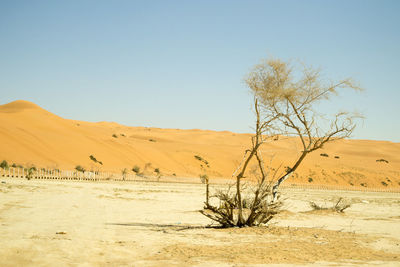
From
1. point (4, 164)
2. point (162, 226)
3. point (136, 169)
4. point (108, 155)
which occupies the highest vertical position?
point (108, 155)

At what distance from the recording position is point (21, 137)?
44125 mm

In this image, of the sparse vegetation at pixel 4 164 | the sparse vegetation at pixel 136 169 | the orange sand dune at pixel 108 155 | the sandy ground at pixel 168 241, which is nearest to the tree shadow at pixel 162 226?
the sandy ground at pixel 168 241

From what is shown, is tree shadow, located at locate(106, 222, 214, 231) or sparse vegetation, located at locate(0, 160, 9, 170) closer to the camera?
tree shadow, located at locate(106, 222, 214, 231)

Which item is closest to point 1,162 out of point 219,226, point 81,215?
point 81,215

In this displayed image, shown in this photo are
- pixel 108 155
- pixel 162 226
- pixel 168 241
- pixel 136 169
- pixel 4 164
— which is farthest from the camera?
pixel 108 155

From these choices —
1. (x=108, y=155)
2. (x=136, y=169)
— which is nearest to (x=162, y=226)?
(x=136, y=169)

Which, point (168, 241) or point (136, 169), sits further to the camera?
point (136, 169)

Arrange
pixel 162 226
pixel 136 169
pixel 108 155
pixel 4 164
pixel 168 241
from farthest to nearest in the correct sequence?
pixel 108 155 → pixel 136 169 → pixel 4 164 → pixel 162 226 → pixel 168 241

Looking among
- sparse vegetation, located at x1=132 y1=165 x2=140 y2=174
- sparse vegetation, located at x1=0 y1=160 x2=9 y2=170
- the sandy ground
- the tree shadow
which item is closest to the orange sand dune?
sparse vegetation, located at x1=132 y1=165 x2=140 y2=174

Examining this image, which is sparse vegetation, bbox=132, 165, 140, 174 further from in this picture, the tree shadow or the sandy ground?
the tree shadow

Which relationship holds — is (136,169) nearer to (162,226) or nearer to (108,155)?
(108,155)

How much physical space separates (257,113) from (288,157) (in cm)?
6477

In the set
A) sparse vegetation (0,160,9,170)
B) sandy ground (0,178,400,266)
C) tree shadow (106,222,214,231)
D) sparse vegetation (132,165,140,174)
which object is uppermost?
sparse vegetation (0,160,9,170)

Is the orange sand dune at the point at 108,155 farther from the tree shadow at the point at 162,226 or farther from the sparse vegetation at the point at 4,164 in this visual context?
the tree shadow at the point at 162,226
